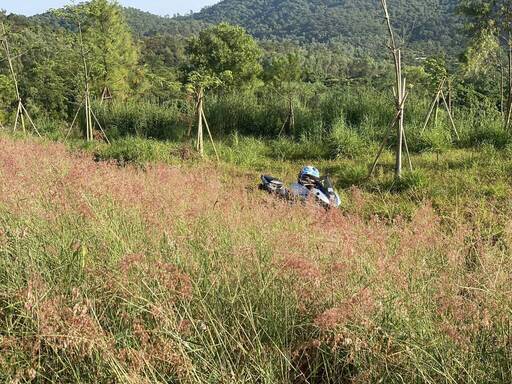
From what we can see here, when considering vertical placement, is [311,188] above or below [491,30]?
below

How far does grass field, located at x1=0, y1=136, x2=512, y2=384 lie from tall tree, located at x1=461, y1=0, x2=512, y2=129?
8.24 meters

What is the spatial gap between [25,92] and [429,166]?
93.4 ft

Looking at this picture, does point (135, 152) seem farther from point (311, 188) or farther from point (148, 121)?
point (311, 188)

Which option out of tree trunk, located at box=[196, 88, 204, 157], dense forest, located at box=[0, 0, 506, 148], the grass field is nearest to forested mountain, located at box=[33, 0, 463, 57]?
dense forest, located at box=[0, 0, 506, 148]

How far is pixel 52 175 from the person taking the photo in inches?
160

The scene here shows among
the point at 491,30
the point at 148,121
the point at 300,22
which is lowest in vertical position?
the point at 148,121

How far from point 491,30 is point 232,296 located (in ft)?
34.9

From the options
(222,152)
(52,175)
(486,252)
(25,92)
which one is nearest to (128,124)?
(222,152)

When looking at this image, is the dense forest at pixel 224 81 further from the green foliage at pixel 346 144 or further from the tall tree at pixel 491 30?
the green foliage at pixel 346 144

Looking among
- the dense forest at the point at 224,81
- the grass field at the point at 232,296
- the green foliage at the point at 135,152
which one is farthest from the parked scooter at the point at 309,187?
the green foliage at the point at 135,152

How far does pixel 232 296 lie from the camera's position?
7.25 ft

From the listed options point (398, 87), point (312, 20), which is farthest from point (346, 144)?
point (312, 20)

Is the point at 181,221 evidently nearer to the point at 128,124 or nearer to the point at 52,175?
the point at 52,175

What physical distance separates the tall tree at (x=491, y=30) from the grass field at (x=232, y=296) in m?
8.24
